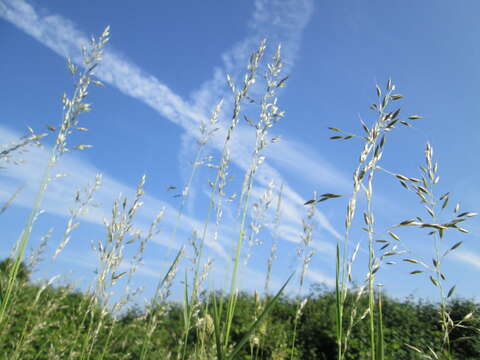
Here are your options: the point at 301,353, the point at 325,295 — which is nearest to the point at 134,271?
the point at 301,353

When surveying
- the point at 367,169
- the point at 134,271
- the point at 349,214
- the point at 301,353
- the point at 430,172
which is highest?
the point at 430,172

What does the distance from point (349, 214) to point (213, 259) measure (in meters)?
1.35

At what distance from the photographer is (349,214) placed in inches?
66.1

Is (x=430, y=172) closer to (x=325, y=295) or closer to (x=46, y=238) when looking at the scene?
(x=46, y=238)

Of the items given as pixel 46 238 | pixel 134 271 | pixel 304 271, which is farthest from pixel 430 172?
pixel 46 238

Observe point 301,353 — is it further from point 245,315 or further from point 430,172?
point 430,172

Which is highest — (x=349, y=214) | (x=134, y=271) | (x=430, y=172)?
(x=430, y=172)

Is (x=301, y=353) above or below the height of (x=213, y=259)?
below

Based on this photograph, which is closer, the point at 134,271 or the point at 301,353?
the point at 134,271

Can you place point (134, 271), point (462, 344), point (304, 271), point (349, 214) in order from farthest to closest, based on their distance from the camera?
point (462, 344) → point (134, 271) → point (304, 271) → point (349, 214)

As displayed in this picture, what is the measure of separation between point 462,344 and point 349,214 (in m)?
7.03

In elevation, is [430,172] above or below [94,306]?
above

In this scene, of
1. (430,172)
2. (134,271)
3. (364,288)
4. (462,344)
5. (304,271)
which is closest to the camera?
(364,288)

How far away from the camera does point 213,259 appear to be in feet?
9.05
